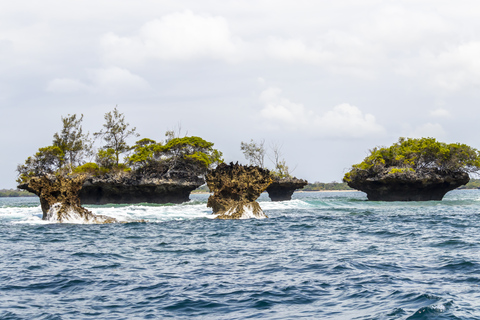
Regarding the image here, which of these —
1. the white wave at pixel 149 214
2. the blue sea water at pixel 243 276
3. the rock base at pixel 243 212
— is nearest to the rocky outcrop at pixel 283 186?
the white wave at pixel 149 214

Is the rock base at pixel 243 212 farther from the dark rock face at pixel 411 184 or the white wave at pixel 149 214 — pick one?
the dark rock face at pixel 411 184

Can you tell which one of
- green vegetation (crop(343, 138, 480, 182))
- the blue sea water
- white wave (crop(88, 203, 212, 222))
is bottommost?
the blue sea water

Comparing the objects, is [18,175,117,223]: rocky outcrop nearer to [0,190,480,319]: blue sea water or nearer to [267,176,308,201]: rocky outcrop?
[0,190,480,319]: blue sea water

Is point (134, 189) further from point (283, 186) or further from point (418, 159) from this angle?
point (418, 159)

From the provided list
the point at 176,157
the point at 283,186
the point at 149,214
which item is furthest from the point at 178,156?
the point at 149,214

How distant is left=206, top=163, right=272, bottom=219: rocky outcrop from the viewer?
2758 centimetres

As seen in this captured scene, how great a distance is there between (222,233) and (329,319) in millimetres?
11454

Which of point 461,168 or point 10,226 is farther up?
point 461,168

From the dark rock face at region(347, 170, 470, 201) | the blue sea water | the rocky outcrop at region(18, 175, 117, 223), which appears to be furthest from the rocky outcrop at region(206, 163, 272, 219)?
the dark rock face at region(347, 170, 470, 201)

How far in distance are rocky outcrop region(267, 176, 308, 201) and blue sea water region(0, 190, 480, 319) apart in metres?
38.0

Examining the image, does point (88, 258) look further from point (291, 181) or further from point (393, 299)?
point (291, 181)

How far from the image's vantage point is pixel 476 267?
10.5m

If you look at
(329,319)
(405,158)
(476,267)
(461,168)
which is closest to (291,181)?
(405,158)

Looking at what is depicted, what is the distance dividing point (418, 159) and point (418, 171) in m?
2.01
